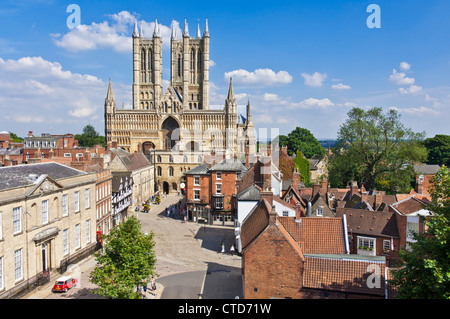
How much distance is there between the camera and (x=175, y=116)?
9950 cm

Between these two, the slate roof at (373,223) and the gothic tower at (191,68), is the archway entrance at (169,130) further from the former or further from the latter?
the slate roof at (373,223)

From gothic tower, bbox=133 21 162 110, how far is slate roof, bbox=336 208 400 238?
288 feet

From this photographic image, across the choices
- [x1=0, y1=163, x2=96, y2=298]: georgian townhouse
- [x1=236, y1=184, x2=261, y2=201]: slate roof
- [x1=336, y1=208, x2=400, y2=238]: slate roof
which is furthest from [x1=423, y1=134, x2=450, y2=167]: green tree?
[x1=0, y1=163, x2=96, y2=298]: georgian townhouse

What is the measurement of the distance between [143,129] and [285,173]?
184 ft

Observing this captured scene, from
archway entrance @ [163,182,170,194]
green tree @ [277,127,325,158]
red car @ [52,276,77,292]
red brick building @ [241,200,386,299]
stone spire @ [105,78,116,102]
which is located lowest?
red car @ [52,276,77,292]

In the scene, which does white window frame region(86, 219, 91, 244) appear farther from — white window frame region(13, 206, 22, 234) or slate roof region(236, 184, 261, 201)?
slate roof region(236, 184, 261, 201)

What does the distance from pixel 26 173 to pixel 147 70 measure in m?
91.4

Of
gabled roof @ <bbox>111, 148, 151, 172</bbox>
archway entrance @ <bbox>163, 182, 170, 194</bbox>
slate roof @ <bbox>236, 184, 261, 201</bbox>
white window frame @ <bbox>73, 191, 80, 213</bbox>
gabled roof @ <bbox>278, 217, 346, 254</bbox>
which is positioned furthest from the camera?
archway entrance @ <bbox>163, 182, 170, 194</bbox>

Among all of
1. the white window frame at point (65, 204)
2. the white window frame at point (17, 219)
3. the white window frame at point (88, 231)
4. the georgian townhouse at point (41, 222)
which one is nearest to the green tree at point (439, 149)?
the white window frame at point (88, 231)

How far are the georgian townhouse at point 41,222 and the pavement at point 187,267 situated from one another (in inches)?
46.4

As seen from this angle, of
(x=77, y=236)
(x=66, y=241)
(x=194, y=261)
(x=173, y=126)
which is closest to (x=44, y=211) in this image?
(x=66, y=241)

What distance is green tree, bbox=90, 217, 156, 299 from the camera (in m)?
17.9
